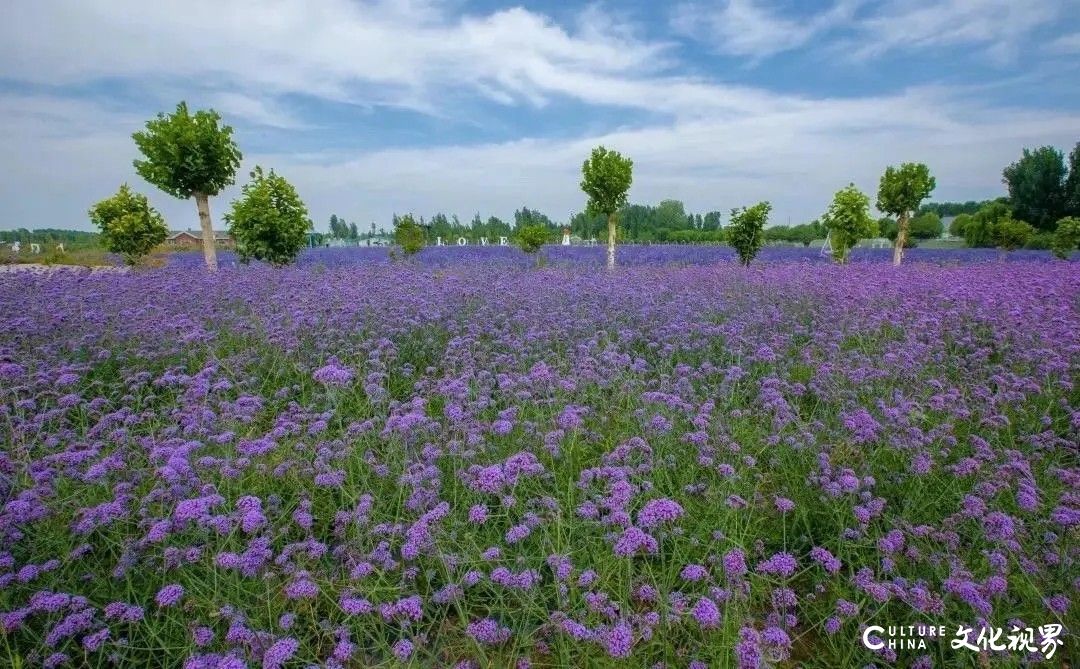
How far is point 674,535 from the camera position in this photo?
2457mm

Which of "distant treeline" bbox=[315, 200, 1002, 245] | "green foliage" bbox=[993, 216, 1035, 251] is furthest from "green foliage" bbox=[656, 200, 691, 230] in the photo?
"green foliage" bbox=[993, 216, 1035, 251]

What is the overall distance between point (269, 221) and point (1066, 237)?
24.8 m

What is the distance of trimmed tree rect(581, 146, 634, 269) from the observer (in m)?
16.4

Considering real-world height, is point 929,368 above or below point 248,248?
below

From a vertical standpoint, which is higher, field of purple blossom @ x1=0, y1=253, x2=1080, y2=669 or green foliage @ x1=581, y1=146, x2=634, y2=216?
green foliage @ x1=581, y1=146, x2=634, y2=216

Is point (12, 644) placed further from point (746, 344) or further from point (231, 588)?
point (746, 344)

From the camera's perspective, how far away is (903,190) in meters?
17.3

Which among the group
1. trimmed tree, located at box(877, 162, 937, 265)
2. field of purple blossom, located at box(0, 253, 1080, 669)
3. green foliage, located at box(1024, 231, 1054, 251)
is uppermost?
trimmed tree, located at box(877, 162, 937, 265)

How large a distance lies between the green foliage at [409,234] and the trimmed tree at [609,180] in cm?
748

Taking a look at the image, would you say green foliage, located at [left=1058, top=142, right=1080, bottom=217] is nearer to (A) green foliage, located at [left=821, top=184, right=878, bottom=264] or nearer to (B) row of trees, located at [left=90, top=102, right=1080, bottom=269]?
(B) row of trees, located at [left=90, top=102, right=1080, bottom=269]

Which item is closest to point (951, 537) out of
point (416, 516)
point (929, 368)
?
point (416, 516)

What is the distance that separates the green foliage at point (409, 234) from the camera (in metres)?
21.4

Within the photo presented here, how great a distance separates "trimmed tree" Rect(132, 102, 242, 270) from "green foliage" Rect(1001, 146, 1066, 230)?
144 ft

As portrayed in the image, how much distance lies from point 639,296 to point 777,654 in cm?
594
